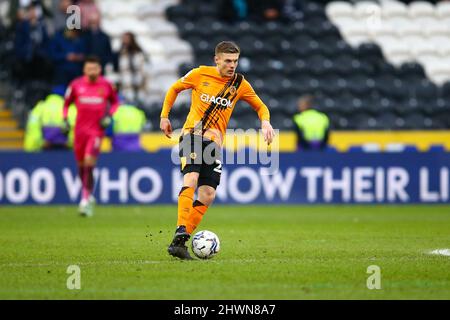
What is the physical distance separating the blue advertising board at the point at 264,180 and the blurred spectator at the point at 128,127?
0.92 metres

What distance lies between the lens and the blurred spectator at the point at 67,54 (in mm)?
19797

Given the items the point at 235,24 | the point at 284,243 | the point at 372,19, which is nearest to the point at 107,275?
the point at 284,243

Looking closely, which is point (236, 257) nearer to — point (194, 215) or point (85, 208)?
point (194, 215)

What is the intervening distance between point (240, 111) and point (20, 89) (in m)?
4.47

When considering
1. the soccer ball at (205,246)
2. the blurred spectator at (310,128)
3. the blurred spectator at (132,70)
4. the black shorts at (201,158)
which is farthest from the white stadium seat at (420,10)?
the soccer ball at (205,246)

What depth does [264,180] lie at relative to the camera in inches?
728

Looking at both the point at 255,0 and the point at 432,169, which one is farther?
the point at 255,0

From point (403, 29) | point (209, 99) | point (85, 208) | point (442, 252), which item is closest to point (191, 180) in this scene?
point (209, 99)

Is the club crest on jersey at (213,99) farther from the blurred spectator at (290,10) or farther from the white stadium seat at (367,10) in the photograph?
the white stadium seat at (367,10)

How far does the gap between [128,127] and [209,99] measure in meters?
9.63

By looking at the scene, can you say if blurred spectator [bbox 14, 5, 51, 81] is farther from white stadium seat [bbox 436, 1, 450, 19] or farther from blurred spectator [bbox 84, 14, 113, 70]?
white stadium seat [bbox 436, 1, 450, 19]

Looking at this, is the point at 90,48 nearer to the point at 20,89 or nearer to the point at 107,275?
the point at 20,89

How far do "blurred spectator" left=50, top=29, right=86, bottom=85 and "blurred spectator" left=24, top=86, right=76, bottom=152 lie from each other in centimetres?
57
